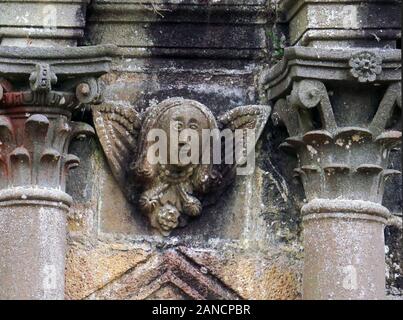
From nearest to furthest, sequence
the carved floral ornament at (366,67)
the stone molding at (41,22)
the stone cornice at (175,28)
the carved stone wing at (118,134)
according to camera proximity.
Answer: the carved floral ornament at (366,67) → the stone molding at (41,22) → the carved stone wing at (118,134) → the stone cornice at (175,28)

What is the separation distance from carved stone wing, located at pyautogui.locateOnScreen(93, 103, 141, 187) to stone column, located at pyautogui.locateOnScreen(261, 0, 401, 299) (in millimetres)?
803

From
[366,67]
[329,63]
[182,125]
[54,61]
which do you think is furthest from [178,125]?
[366,67]

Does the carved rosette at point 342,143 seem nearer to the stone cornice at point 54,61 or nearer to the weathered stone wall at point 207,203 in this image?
the weathered stone wall at point 207,203

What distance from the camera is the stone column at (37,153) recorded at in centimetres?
676

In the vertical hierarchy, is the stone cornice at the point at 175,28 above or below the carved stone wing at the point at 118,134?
above

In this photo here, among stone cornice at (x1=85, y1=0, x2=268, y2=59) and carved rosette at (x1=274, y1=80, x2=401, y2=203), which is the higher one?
stone cornice at (x1=85, y1=0, x2=268, y2=59)

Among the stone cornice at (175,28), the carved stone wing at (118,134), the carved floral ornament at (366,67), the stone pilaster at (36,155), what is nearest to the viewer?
the stone pilaster at (36,155)

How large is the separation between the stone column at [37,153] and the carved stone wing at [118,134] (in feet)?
0.70

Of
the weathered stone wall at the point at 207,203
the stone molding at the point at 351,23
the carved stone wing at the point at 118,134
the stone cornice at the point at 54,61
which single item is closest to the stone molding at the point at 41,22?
the weathered stone wall at the point at 207,203

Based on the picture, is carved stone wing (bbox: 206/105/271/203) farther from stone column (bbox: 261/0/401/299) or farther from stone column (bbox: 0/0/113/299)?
stone column (bbox: 0/0/113/299)

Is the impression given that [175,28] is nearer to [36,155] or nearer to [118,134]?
[118,134]

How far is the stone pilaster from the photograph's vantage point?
6.76 metres

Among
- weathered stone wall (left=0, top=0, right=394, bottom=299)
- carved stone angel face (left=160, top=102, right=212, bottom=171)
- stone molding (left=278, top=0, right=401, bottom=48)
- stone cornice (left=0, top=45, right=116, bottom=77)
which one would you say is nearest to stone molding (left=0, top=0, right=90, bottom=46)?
weathered stone wall (left=0, top=0, right=394, bottom=299)

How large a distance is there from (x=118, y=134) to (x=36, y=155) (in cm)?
51
